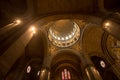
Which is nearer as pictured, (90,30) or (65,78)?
(90,30)

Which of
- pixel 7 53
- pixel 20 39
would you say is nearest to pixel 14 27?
pixel 20 39

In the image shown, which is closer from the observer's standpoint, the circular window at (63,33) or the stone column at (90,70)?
the stone column at (90,70)

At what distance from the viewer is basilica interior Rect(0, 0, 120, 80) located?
20.5 ft

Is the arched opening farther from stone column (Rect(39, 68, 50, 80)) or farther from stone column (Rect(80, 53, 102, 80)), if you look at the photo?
stone column (Rect(39, 68, 50, 80))

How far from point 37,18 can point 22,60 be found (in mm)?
5119

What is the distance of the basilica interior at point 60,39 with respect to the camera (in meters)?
6.24

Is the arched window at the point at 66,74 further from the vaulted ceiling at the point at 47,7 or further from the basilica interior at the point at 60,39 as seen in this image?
the vaulted ceiling at the point at 47,7

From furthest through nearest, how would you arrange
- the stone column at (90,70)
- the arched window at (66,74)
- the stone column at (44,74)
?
the arched window at (66,74)
the stone column at (44,74)
the stone column at (90,70)

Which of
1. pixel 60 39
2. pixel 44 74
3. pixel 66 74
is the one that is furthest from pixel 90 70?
pixel 60 39

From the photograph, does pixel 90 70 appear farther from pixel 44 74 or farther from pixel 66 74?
pixel 66 74

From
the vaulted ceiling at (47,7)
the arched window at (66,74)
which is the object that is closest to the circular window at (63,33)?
the arched window at (66,74)

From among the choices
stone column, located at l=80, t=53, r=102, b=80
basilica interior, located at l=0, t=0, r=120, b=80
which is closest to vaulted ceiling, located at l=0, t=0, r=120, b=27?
basilica interior, located at l=0, t=0, r=120, b=80

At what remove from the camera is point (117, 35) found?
6285 mm

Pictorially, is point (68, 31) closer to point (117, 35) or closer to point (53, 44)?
point (53, 44)
